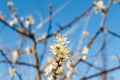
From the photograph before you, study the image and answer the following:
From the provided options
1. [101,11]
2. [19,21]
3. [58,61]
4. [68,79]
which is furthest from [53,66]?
[101,11]

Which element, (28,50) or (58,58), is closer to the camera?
(58,58)

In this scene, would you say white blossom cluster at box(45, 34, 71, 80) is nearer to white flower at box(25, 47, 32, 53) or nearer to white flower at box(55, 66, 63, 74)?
white flower at box(55, 66, 63, 74)

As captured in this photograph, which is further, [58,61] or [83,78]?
[83,78]

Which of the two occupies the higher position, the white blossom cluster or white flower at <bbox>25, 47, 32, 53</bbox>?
white flower at <bbox>25, 47, 32, 53</bbox>

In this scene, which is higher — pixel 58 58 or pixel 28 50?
pixel 28 50

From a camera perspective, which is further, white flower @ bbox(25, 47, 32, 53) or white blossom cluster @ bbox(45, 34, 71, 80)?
white flower @ bbox(25, 47, 32, 53)

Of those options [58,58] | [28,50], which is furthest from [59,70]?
[28,50]

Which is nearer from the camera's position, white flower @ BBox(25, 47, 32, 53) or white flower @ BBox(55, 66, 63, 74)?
white flower @ BBox(55, 66, 63, 74)

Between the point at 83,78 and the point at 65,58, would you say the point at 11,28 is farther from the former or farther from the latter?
the point at 65,58

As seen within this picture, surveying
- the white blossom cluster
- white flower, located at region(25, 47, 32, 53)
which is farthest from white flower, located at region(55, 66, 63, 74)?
white flower, located at region(25, 47, 32, 53)

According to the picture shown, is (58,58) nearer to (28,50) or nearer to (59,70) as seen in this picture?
(59,70)

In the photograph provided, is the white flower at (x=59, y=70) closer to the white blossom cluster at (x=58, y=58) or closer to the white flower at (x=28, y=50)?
the white blossom cluster at (x=58, y=58)
